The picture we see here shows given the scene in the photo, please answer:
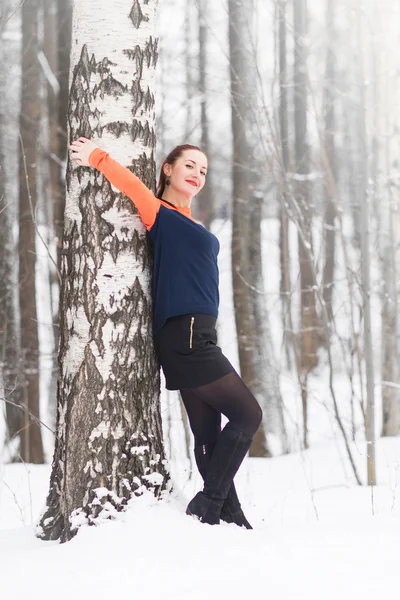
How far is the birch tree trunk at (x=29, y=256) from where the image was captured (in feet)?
27.2

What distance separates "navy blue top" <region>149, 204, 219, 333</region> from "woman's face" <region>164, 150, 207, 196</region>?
268 millimetres

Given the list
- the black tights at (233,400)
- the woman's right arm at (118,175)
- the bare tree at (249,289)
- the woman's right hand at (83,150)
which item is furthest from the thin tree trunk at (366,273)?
the woman's right hand at (83,150)

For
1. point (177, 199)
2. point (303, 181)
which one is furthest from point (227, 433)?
point (303, 181)

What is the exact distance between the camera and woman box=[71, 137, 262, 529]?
3.03m

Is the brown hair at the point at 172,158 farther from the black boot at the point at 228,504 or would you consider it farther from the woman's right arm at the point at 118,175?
the black boot at the point at 228,504

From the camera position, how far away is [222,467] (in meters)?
3.11

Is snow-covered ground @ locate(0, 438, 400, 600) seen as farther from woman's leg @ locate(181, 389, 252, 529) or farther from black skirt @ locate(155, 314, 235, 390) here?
black skirt @ locate(155, 314, 235, 390)

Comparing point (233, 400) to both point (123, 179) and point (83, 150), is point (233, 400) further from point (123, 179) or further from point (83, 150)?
point (83, 150)

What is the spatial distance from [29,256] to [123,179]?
19.3 ft

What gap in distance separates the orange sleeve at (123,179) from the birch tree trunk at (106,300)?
9 centimetres

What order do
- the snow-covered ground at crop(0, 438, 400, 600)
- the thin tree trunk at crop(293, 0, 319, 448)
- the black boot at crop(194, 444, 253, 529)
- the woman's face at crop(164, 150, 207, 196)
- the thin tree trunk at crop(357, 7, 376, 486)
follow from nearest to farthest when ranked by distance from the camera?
the snow-covered ground at crop(0, 438, 400, 600) → the black boot at crop(194, 444, 253, 529) → the woman's face at crop(164, 150, 207, 196) → the thin tree trunk at crop(357, 7, 376, 486) → the thin tree trunk at crop(293, 0, 319, 448)

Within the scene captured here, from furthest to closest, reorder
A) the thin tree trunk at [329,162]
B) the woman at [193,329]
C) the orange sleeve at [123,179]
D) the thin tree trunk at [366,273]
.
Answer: the thin tree trunk at [329,162], the thin tree trunk at [366,273], the woman at [193,329], the orange sleeve at [123,179]


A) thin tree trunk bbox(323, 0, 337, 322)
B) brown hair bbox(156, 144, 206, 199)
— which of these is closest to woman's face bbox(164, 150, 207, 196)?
brown hair bbox(156, 144, 206, 199)

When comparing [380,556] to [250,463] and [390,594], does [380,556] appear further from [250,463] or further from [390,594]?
[250,463]
